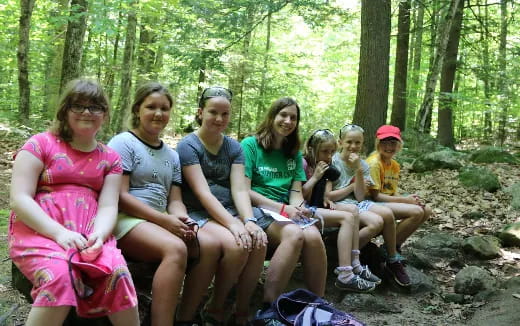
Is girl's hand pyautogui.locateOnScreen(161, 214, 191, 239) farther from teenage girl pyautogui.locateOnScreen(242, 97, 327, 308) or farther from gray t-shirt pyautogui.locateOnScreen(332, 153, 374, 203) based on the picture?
gray t-shirt pyautogui.locateOnScreen(332, 153, 374, 203)

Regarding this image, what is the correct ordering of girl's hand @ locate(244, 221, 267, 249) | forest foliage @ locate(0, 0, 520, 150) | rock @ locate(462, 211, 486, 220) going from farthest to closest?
forest foliage @ locate(0, 0, 520, 150)
rock @ locate(462, 211, 486, 220)
girl's hand @ locate(244, 221, 267, 249)

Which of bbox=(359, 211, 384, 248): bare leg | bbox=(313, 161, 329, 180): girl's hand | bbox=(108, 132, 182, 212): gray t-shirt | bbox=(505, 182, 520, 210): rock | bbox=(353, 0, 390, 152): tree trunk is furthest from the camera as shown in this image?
bbox=(353, 0, 390, 152): tree trunk

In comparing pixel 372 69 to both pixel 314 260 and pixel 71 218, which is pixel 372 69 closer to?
pixel 314 260

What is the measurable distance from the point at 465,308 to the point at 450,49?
30.1 ft

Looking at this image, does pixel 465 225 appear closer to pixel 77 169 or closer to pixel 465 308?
pixel 465 308

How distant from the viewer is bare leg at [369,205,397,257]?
4137mm

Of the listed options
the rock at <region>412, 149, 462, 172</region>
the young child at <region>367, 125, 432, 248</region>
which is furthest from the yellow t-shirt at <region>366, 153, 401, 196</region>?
the rock at <region>412, 149, 462, 172</region>

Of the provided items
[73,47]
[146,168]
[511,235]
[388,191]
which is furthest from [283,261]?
[73,47]

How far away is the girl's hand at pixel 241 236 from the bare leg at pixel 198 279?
17cm

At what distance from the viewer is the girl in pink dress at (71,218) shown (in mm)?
2102

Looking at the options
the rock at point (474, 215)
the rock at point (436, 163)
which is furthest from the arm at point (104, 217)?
the rock at point (436, 163)

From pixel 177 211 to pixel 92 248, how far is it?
82 cm

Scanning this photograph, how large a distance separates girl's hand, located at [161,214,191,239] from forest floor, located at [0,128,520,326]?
3.27ft

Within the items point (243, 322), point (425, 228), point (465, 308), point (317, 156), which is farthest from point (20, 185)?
point (425, 228)
